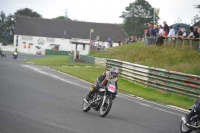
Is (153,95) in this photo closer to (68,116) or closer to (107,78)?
(107,78)

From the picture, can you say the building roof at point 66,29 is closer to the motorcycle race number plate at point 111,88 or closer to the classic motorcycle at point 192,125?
the motorcycle race number plate at point 111,88

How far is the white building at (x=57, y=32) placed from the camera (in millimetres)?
100256

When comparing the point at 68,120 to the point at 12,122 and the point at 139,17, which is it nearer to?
the point at 12,122

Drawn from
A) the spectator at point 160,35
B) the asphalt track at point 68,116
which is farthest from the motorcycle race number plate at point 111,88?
the spectator at point 160,35

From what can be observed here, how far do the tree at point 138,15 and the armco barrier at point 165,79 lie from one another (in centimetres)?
7575

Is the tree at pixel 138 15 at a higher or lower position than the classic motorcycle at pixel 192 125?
higher

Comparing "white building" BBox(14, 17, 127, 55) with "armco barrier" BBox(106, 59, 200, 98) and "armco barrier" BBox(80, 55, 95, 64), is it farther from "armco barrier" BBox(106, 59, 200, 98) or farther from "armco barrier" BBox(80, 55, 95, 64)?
"armco barrier" BBox(106, 59, 200, 98)

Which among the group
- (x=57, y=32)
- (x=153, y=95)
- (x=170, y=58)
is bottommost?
(x=153, y=95)

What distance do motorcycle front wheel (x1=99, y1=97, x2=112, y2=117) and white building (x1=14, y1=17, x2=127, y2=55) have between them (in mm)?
86425

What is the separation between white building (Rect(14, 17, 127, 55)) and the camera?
10026cm

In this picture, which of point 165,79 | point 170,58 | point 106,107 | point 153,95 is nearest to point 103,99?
point 106,107

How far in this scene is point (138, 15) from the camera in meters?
105

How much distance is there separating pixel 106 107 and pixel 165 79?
407 inches

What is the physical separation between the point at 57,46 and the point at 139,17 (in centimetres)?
2038
